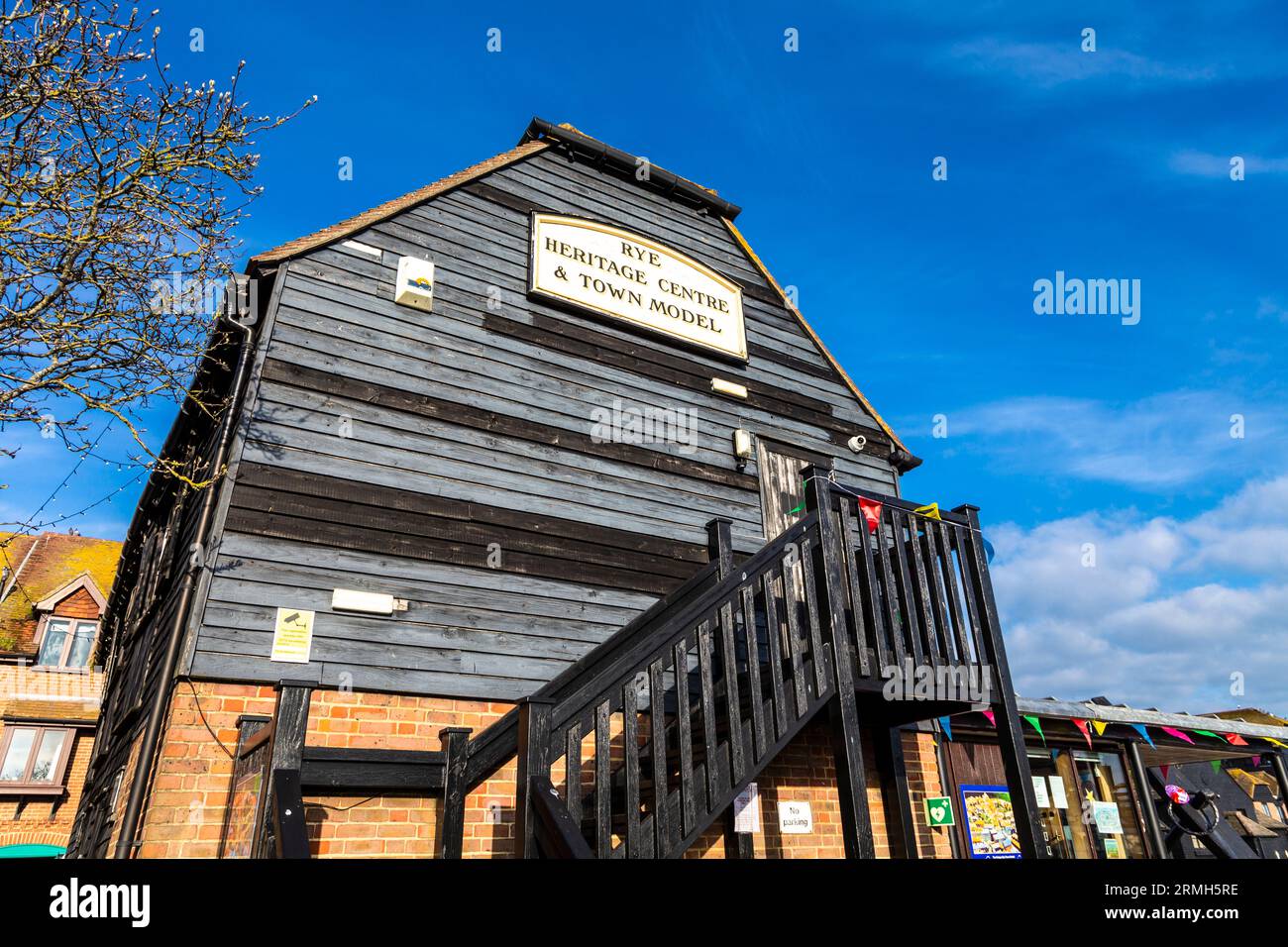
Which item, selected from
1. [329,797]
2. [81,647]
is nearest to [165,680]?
[329,797]

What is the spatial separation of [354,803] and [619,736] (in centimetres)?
218

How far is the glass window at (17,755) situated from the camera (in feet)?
69.1

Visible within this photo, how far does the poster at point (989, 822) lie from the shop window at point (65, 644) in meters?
24.3

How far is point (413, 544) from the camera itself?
646 cm

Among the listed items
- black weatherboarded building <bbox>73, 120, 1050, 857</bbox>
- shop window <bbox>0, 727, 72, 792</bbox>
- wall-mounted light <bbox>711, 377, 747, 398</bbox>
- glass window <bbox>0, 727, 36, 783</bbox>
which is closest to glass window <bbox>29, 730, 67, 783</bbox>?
shop window <bbox>0, 727, 72, 792</bbox>

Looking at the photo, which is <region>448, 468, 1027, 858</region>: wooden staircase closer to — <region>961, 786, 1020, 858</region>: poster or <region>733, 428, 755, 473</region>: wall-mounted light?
<region>733, 428, 755, 473</region>: wall-mounted light

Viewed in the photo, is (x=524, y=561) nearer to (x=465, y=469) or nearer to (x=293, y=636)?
(x=465, y=469)

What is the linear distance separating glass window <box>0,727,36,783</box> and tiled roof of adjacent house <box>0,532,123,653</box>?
2406 mm

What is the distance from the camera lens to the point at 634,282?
914cm

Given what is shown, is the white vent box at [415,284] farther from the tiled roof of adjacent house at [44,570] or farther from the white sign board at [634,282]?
the tiled roof of adjacent house at [44,570]

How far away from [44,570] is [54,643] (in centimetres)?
370
